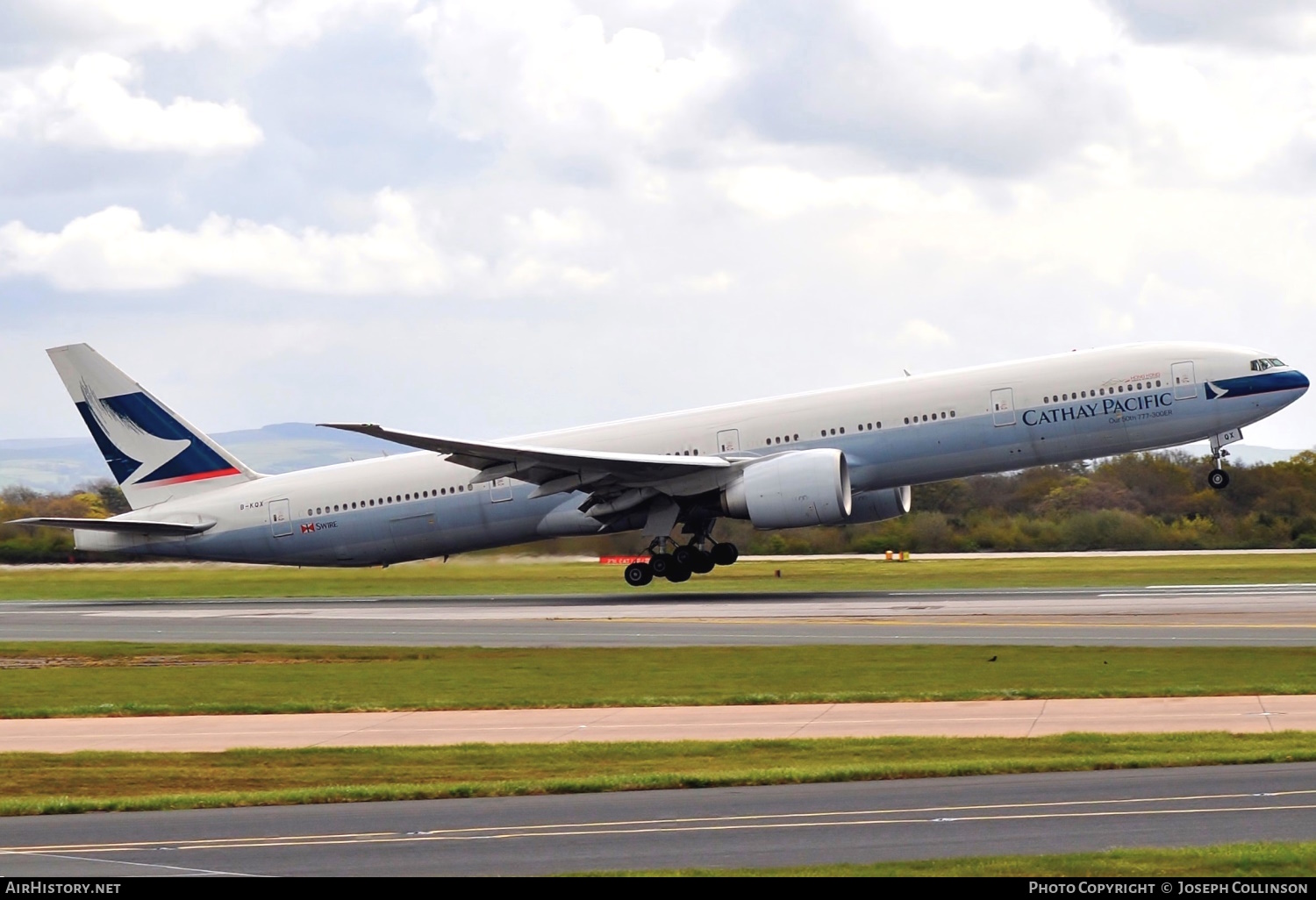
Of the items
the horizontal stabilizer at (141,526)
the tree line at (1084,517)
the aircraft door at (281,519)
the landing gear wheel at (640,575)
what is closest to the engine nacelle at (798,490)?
the landing gear wheel at (640,575)

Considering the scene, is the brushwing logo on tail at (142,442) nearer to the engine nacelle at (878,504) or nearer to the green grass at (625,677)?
the green grass at (625,677)

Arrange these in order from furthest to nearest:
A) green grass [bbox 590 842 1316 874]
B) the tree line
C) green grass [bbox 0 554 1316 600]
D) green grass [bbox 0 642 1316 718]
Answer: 1. the tree line
2. green grass [bbox 0 554 1316 600]
3. green grass [bbox 0 642 1316 718]
4. green grass [bbox 590 842 1316 874]

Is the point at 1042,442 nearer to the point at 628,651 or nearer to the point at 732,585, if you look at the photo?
the point at 732,585

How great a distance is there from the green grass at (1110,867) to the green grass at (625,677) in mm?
9426

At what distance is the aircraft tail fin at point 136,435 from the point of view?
4325 centimetres

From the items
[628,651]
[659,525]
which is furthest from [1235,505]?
[628,651]

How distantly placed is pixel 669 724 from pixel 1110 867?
29.3 feet

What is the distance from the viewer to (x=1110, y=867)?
30.2 feet

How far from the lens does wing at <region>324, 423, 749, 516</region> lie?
36.4 m

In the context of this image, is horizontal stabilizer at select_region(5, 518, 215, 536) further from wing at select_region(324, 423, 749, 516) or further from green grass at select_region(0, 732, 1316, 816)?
green grass at select_region(0, 732, 1316, 816)

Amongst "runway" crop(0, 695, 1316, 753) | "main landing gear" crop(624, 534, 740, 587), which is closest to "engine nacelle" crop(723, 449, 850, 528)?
Result: "main landing gear" crop(624, 534, 740, 587)

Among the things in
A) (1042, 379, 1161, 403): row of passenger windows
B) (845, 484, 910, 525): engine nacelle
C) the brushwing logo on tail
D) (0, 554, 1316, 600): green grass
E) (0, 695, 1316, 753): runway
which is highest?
the brushwing logo on tail

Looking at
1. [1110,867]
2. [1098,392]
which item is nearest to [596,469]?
[1098,392]

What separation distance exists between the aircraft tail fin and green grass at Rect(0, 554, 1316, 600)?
3.91 meters
